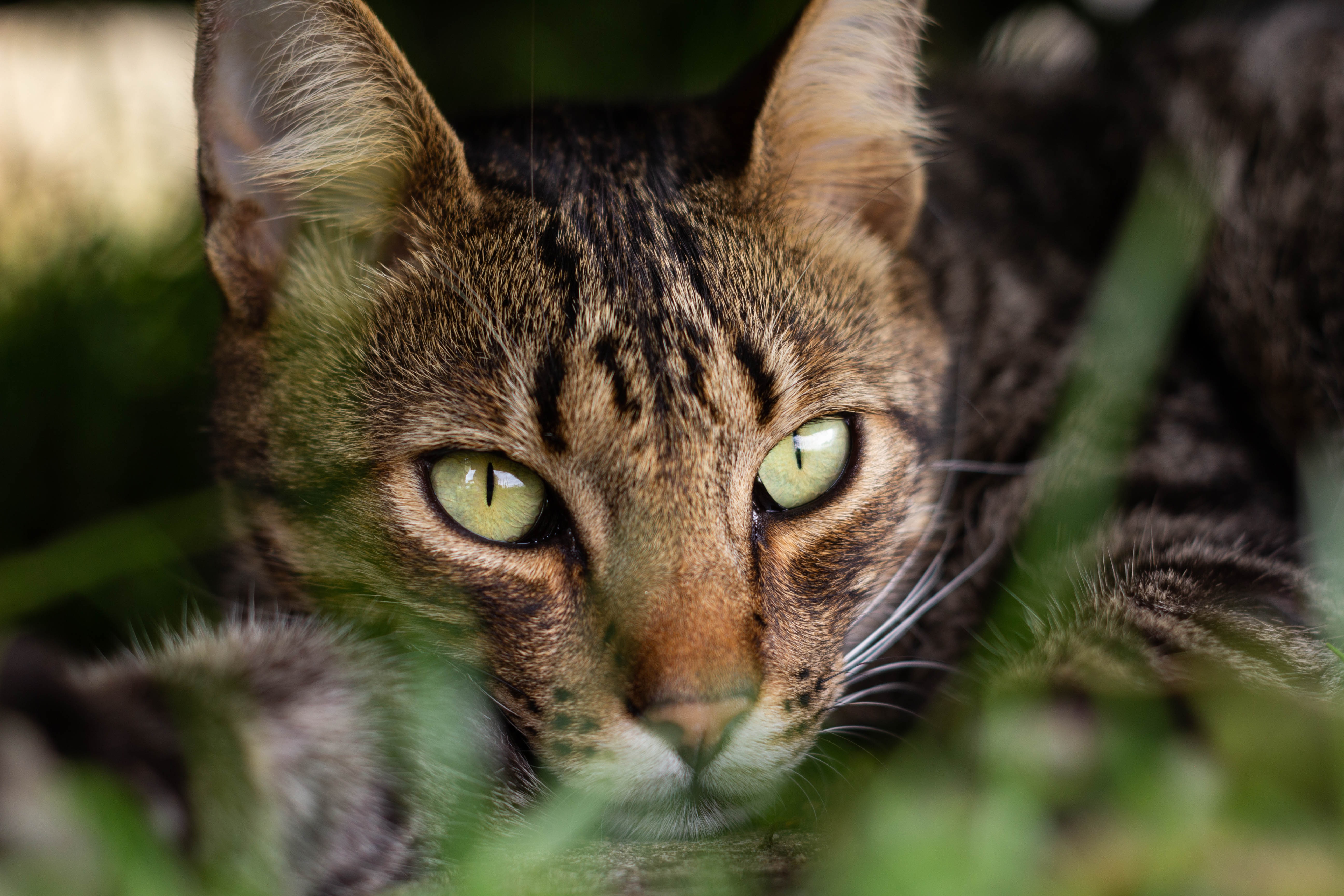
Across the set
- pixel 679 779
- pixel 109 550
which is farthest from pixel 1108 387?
pixel 109 550

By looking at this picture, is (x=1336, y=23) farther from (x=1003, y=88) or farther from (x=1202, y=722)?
(x=1202, y=722)

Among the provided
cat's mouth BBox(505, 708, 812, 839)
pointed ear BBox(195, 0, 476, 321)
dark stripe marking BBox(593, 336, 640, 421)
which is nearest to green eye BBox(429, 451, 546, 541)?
dark stripe marking BBox(593, 336, 640, 421)

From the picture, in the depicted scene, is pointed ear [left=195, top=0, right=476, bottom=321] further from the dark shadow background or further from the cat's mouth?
the cat's mouth

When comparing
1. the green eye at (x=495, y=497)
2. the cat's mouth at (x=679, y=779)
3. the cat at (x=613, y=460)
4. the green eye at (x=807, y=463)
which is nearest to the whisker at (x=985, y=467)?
the cat at (x=613, y=460)

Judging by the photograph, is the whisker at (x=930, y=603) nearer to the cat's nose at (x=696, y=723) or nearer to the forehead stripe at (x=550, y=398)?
the cat's nose at (x=696, y=723)

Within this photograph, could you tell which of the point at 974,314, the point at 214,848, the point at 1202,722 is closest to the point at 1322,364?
the point at 974,314

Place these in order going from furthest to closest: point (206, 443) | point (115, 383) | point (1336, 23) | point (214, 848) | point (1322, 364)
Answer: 1. point (115, 383)
2. point (1336, 23)
3. point (1322, 364)
4. point (206, 443)
5. point (214, 848)

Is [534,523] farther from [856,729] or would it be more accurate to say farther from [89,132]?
[89,132]
